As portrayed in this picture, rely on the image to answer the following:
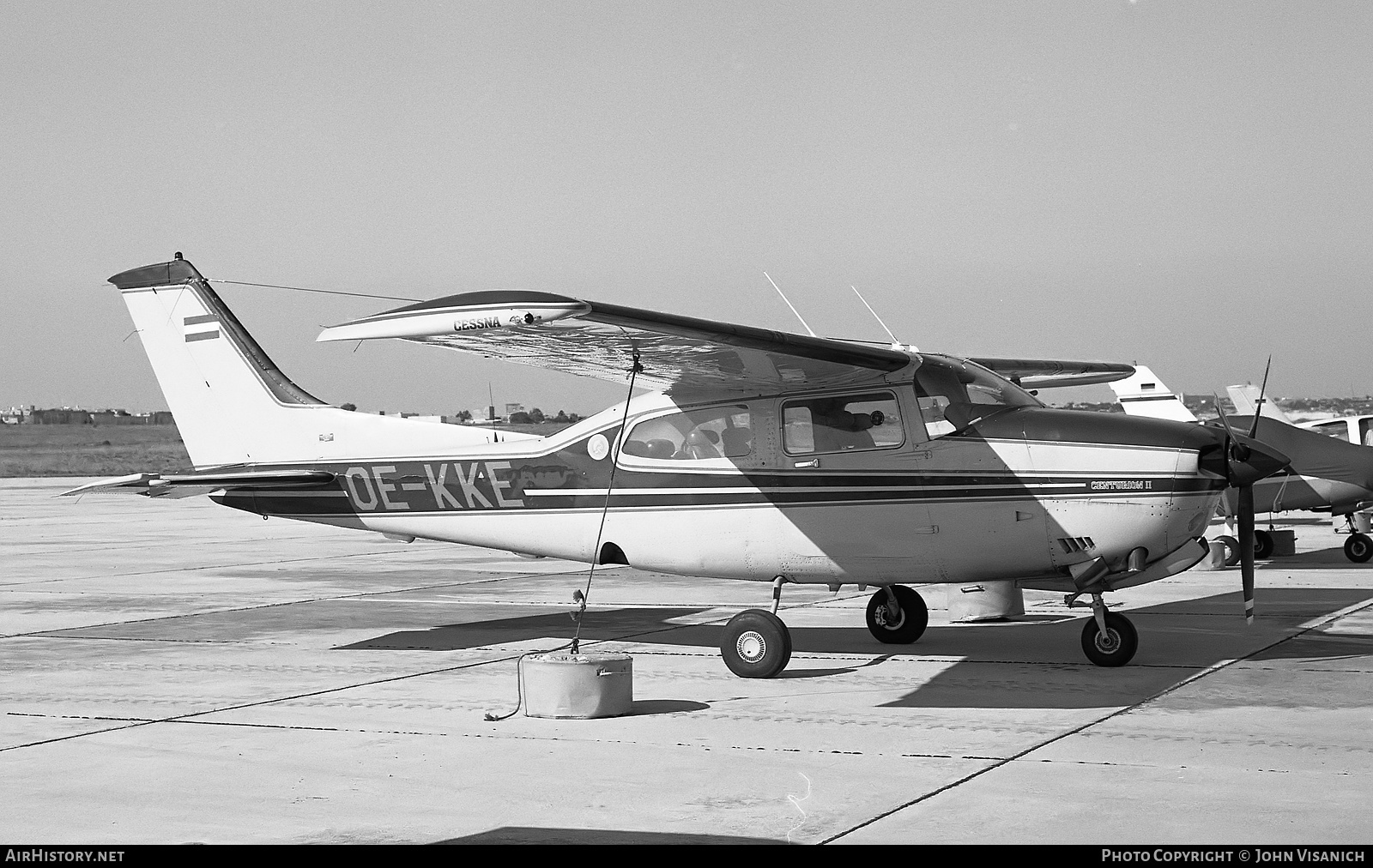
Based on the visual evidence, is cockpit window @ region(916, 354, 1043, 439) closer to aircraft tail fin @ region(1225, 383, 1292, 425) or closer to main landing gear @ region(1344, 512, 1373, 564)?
main landing gear @ region(1344, 512, 1373, 564)

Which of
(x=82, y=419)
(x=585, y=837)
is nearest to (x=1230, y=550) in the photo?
(x=585, y=837)

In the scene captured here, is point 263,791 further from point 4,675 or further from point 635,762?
point 4,675

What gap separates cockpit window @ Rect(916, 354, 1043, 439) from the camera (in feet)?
32.6

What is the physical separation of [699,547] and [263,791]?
4801 millimetres

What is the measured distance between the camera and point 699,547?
10.6 m

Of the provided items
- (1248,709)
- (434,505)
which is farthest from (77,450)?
(1248,709)

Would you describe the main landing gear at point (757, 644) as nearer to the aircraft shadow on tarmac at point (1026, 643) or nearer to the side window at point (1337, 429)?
the aircraft shadow on tarmac at point (1026, 643)

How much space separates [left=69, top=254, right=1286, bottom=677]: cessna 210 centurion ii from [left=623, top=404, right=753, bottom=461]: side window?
0.02 m

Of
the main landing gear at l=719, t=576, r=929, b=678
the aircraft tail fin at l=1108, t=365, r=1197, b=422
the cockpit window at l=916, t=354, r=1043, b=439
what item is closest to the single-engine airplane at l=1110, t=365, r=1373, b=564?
the aircraft tail fin at l=1108, t=365, r=1197, b=422

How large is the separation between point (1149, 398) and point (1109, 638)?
48.4 feet

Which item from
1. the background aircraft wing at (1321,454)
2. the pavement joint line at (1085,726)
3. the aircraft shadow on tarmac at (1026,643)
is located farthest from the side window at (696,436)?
the background aircraft wing at (1321,454)

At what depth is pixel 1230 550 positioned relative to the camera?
1970cm

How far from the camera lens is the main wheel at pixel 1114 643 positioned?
9883mm

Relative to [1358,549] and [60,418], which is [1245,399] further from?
[60,418]
